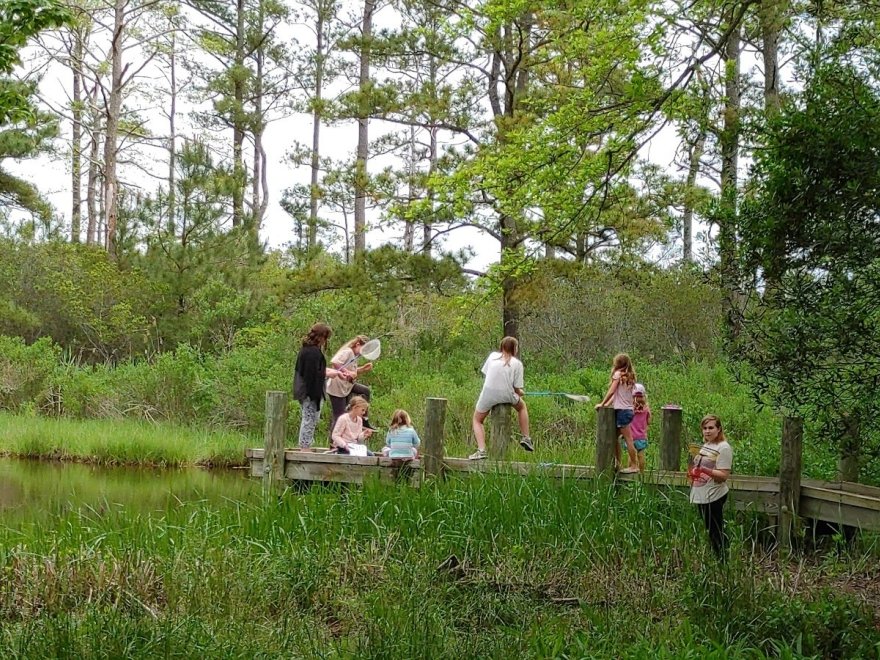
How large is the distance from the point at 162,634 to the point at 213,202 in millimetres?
17249

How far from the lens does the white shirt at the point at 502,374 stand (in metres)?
10.1

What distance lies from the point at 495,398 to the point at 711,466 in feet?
10.7

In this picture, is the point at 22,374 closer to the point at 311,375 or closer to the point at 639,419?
the point at 311,375

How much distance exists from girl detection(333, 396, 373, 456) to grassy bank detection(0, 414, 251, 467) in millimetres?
5783

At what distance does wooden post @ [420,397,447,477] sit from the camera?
937 cm

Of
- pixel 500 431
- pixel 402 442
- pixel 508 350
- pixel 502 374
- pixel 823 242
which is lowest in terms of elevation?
pixel 402 442

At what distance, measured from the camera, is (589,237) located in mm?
20719

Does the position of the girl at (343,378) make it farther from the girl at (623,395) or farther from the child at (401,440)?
the girl at (623,395)

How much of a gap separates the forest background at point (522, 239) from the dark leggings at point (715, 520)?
91 centimetres

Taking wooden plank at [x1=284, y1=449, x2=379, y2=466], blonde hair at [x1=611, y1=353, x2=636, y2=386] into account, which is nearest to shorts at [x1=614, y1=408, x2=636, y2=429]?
blonde hair at [x1=611, y1=353, x2=636, y2=386]

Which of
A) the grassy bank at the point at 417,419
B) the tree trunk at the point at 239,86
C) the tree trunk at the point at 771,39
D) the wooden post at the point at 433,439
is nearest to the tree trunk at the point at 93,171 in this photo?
the tree trunk at the point at 239,86

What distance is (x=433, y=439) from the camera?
9406 millimetres

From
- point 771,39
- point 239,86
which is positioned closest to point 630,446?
point 771,39

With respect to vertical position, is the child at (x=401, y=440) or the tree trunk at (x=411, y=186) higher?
the tree trunk at (x=411, y=186)
